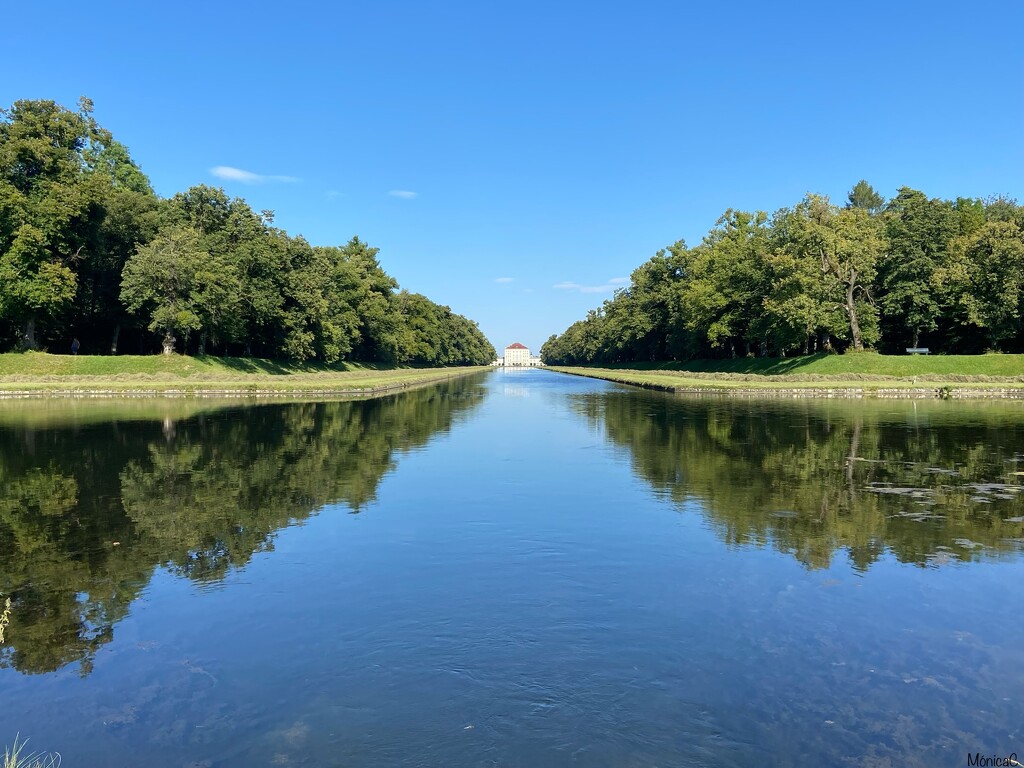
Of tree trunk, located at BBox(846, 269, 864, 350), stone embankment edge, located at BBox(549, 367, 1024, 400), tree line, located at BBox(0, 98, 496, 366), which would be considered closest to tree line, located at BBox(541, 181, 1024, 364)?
tree trunk, located at BBox(846, 269, 864, 350)

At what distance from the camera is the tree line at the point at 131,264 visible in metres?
63.9

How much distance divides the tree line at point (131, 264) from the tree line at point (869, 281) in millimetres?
51632

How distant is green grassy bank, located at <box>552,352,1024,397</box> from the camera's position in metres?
54.3

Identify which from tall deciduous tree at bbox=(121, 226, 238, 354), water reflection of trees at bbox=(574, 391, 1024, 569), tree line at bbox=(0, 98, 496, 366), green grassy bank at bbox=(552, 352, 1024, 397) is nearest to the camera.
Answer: water reflection of trees at bbox=(574, 391, 1024, 569)

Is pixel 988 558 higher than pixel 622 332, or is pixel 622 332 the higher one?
pixel 622 332

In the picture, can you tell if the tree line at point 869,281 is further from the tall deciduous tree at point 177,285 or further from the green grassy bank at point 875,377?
the tall deciduous tree at point 177,285

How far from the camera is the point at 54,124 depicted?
221ft

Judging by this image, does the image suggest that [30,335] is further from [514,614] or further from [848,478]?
[514,614]

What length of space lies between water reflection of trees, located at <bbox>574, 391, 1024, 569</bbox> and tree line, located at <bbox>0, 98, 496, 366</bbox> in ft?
178

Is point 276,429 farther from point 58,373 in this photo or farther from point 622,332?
point 622,332

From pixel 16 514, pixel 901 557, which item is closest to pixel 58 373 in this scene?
pixel 16 514

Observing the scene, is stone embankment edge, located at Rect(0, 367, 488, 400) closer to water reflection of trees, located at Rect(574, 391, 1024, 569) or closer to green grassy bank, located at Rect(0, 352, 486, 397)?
green grassy bank, located at Rect(0, 352, 486, 397)

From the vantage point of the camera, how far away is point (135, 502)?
15656mm

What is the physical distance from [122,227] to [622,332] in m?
85.1
